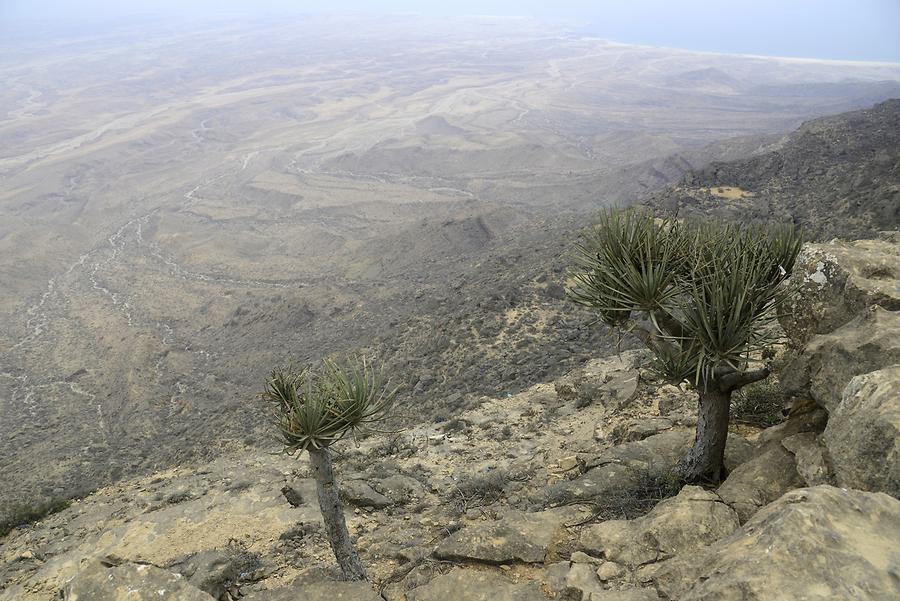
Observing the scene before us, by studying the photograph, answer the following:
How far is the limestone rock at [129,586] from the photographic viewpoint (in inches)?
183

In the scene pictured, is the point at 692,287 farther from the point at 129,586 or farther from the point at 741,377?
the point at 129,586

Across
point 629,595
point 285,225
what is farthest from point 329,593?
point 285,225

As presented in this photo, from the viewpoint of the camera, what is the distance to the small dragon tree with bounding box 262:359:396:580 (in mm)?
5180

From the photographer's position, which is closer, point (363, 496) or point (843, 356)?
point (843, 356)

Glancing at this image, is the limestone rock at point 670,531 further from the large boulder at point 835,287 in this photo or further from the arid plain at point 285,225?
the arid plain at point 285,225

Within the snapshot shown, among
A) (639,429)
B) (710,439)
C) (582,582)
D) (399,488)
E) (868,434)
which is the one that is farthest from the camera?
(399,488)

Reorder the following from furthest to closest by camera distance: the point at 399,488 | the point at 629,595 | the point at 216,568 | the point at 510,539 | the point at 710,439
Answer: the point at 399,488
the point at 216,568
the point at 710,439
the point at 510,539
the point at 629,595

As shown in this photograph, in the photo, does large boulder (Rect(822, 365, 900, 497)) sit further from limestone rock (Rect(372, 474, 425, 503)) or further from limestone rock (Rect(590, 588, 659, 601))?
limestone rock (Rect(372, 474, 425, 503))

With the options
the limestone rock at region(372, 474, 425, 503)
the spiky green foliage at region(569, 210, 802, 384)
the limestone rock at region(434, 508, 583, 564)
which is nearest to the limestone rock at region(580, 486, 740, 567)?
the limestone rock at region(434, 508, 583, 564)

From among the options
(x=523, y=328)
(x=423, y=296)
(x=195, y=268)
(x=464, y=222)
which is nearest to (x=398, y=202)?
(x=464, y=222)

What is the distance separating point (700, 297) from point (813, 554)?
256cm

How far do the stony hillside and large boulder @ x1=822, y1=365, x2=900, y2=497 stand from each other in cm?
1492

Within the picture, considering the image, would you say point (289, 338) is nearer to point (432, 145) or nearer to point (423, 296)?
point (423, 296)

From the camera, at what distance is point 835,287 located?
5.28m
